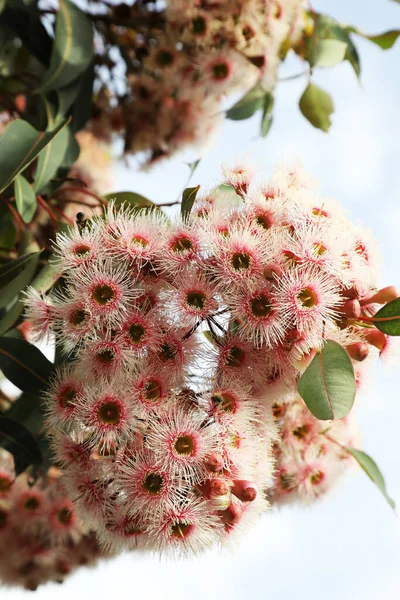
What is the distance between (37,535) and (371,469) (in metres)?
0.86

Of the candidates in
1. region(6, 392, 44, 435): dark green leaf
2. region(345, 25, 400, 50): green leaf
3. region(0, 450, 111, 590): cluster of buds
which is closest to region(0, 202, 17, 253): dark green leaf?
region(6, 392, 44, 435): dark green leaf

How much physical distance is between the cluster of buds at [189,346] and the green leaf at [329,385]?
0.09 ft

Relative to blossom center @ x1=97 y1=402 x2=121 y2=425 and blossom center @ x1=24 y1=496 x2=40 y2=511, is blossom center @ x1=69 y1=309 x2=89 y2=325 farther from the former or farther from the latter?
blossom center @ x1=24 y1=496 x2=40 y2=511

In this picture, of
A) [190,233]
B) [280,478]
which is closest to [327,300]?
[190,233]

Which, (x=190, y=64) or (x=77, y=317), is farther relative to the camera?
(x=190, y=64)

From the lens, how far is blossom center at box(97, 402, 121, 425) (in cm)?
96

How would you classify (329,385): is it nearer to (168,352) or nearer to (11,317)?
(168,352)

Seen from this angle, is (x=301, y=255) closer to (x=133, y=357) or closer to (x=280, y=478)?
(x=133, y=357)

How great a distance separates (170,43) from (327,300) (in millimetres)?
1220

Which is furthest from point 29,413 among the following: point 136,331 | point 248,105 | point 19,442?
point 248,105

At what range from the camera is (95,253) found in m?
1.00

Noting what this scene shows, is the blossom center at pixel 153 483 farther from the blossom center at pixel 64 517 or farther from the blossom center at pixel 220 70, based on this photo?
the blossom center at pixel 220 70

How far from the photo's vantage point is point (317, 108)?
1698 mm

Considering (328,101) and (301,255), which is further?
(328,101)
